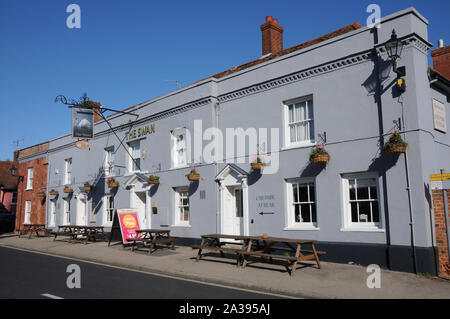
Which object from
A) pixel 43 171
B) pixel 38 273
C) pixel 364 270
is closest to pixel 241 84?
pixel 364 270

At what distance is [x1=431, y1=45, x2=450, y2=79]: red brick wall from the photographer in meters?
15.9

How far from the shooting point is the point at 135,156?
64.2 feet

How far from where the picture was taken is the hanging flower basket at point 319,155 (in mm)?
11508

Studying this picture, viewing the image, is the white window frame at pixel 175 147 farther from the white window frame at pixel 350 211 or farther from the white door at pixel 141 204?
the white window frame at pixel 350 211

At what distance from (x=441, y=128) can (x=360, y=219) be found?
3.74 metres

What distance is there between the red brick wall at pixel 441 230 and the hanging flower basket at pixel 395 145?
1.41m

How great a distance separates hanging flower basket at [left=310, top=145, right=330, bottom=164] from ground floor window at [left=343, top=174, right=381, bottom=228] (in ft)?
2.88

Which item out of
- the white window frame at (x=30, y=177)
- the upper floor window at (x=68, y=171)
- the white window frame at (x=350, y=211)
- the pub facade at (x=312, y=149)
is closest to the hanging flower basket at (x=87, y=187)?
the upper floor window at (x=68, y=171)

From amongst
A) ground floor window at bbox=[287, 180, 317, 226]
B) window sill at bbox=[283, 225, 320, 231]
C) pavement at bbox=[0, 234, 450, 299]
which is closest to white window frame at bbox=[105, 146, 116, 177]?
pavement at bbox=[0, 234, 450, 299]

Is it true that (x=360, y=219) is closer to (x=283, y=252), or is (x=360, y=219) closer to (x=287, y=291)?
(x=283, y=252)

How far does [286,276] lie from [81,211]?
1685cm

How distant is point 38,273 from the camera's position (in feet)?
34.4

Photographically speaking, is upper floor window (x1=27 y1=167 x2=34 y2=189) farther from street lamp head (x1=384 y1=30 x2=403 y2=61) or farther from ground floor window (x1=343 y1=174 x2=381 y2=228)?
street lamp head (x1=384 y1=30 x2=403 y2=61)

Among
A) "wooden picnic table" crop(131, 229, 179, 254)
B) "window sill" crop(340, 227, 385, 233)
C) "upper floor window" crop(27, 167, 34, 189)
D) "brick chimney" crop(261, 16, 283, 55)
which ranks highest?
"brick chimney" crop(261, 16, 283, 55)
